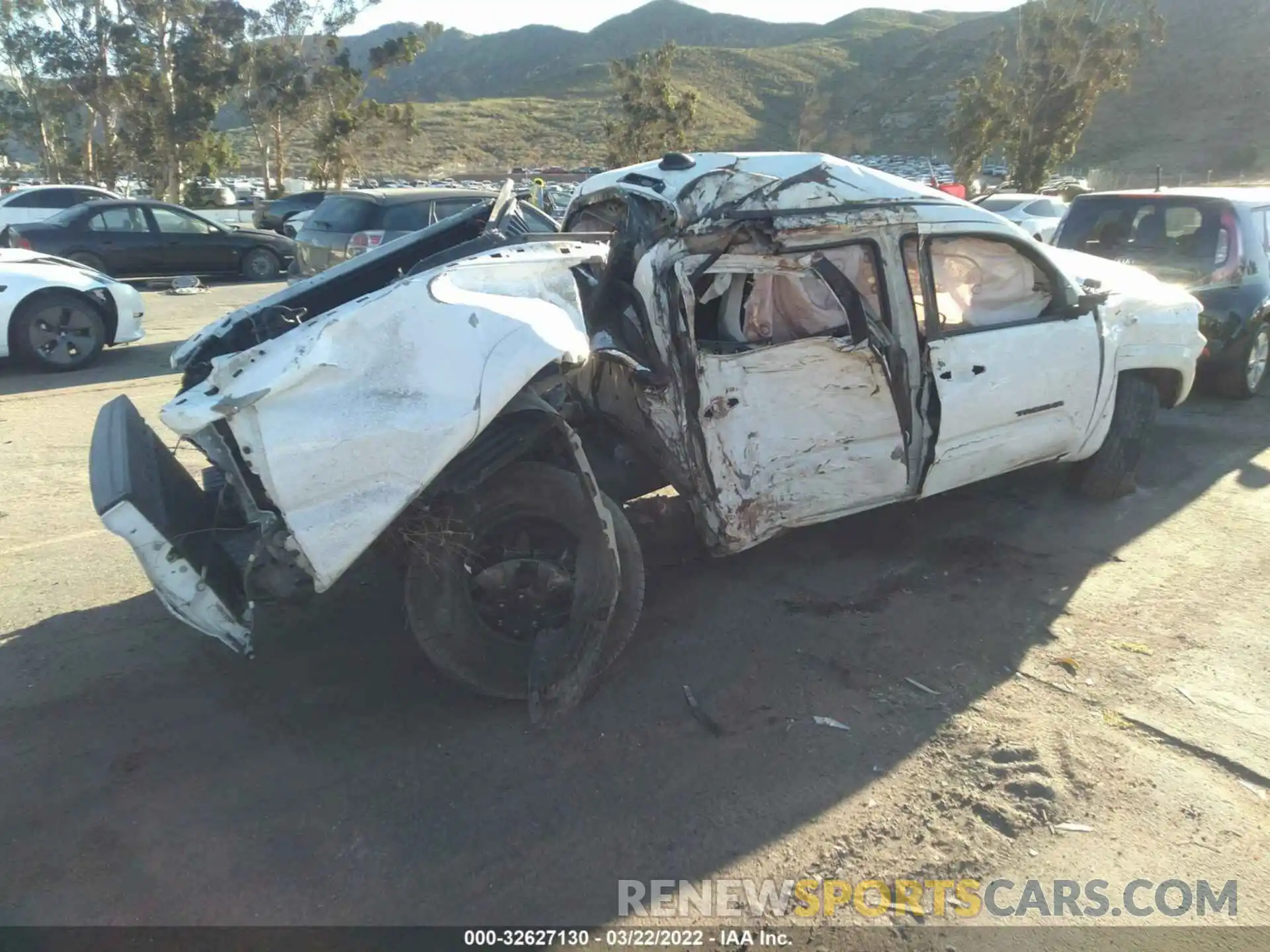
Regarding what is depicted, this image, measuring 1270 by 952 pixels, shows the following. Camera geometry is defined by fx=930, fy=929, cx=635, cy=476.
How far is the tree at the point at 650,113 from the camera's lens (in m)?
24.5

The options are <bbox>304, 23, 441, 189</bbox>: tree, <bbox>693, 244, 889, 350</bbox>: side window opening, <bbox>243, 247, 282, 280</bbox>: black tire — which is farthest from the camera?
<bbox>304, 23, 441, 189</bbox>: tree

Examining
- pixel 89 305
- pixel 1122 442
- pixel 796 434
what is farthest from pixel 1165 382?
pixel 89 305

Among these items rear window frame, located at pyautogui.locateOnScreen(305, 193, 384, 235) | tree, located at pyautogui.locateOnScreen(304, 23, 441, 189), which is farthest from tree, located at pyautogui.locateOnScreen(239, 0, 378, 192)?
rear window frame, located at pyautogui.locateOnScreen(305, 193, 384, 235)

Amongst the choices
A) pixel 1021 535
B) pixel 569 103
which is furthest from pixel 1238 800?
pixel 569 103

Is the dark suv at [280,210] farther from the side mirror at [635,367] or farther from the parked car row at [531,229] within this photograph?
the side mirror at [635,367]

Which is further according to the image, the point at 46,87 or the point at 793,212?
the point at 46,87

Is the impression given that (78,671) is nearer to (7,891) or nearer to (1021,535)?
(7,891)

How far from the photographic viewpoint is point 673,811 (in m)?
3.02

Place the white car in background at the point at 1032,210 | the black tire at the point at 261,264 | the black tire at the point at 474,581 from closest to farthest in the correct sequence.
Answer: the black tire at the point at 474,581 → the white car in background at the point at 1032,210 → the black tire at the point at 261,264

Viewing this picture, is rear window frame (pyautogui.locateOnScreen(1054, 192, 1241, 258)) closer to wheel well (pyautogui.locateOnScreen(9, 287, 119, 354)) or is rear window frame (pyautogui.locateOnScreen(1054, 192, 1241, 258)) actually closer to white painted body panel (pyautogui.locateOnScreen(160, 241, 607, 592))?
white painted body panel (pyautogui.locateOnScreen(160, 241, 607, 592))

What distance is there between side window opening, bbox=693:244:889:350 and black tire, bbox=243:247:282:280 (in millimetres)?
14812


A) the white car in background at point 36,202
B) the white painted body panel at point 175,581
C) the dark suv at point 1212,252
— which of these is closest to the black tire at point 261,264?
the white car in background at point 36,202

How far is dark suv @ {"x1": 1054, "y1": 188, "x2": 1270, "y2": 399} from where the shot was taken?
292 inches

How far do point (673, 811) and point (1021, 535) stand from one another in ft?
10.0
